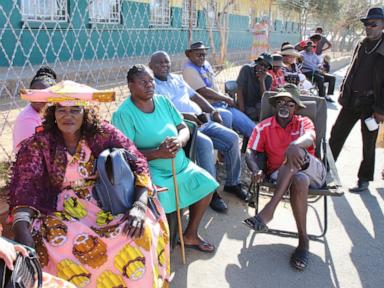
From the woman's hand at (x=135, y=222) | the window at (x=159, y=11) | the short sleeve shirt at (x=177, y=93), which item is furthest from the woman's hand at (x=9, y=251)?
the window at (x=159, y=11)

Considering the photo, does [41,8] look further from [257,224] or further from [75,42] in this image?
[257,224]

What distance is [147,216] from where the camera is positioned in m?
2.34

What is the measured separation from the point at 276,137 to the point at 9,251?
7.71ft

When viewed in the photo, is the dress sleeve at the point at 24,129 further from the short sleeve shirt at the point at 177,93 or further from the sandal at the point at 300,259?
the sandal at the point at 300,259

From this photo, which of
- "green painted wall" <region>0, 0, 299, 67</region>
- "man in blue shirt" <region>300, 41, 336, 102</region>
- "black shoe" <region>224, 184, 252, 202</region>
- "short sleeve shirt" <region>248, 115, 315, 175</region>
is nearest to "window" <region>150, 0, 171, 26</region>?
"green painted wall" <region>0, 0, 299, 67</region>

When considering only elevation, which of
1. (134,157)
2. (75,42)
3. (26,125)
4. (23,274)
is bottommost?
(23,274)

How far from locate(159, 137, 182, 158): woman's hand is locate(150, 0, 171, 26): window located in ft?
30.7

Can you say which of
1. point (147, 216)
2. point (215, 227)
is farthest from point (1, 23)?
point (147, 216)

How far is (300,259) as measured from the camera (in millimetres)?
2975

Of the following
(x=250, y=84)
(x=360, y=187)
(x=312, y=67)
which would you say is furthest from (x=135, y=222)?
(x=312, y=67)

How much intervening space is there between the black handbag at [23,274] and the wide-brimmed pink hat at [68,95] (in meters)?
0.83

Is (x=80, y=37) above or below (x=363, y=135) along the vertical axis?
above

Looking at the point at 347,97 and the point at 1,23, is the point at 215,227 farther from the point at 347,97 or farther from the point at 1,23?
the point at 1,23

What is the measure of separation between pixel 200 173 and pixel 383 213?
2.04 meters
